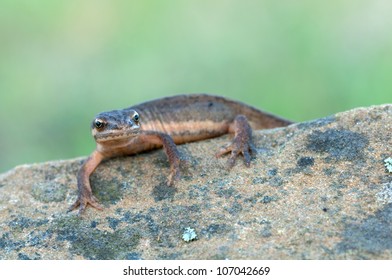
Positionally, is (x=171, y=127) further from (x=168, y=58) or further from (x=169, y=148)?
(x=168, y=58)

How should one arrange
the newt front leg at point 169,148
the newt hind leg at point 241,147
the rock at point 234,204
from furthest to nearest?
the newt hind leg at point 241,147
the newt front leg at point 169,148
the rock at point 234,204

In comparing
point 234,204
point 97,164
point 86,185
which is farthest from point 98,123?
point 234,204

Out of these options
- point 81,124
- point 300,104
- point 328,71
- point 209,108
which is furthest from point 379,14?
point 81,124

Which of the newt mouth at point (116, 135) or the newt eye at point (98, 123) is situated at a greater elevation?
the newt eye at point (98, 123)

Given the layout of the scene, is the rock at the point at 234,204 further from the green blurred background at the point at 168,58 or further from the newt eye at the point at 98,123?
the green blurred background at the point at 168,58

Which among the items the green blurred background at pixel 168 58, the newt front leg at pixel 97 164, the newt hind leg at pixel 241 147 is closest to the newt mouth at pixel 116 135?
the newt front leg at pixel 97 164

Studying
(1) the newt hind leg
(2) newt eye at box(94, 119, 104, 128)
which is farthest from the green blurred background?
(2) newt eye at box(94, 119, 104, 128)
